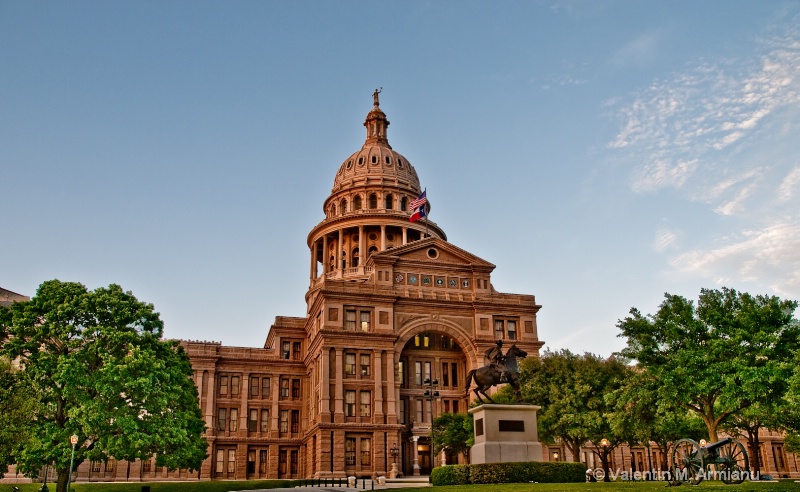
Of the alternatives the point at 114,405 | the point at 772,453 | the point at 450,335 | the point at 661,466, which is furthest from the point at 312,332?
the point at 772,453

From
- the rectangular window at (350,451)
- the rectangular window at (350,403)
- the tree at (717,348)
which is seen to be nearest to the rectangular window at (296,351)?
the rectangular window at (350,403)

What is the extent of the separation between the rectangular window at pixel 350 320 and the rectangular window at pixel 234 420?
17016 millimetres

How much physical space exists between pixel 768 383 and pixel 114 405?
36171mm

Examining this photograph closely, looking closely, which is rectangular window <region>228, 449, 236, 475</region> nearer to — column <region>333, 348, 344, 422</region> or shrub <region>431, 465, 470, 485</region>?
column <region>333, 348, 344, 422</region>

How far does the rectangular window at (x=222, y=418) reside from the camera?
76562 millimetres

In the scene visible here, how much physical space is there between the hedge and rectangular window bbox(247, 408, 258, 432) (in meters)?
47.5

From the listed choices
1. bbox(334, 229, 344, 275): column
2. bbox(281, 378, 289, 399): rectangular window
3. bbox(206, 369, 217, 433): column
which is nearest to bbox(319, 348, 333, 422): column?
bbox(281, 378, 289, 399): rectangular window

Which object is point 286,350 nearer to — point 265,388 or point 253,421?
point 265,388

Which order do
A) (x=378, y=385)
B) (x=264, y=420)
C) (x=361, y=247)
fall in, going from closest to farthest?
(x=378, y=385), (x=264, y=420), (x=361, y=247)

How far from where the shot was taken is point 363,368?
70.6 m

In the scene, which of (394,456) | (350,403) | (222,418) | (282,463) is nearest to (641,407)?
(394,456)

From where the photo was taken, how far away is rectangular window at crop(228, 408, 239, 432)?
76.9 metres

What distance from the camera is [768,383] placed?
3819 centimetres

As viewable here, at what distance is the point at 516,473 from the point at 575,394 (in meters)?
24.0
